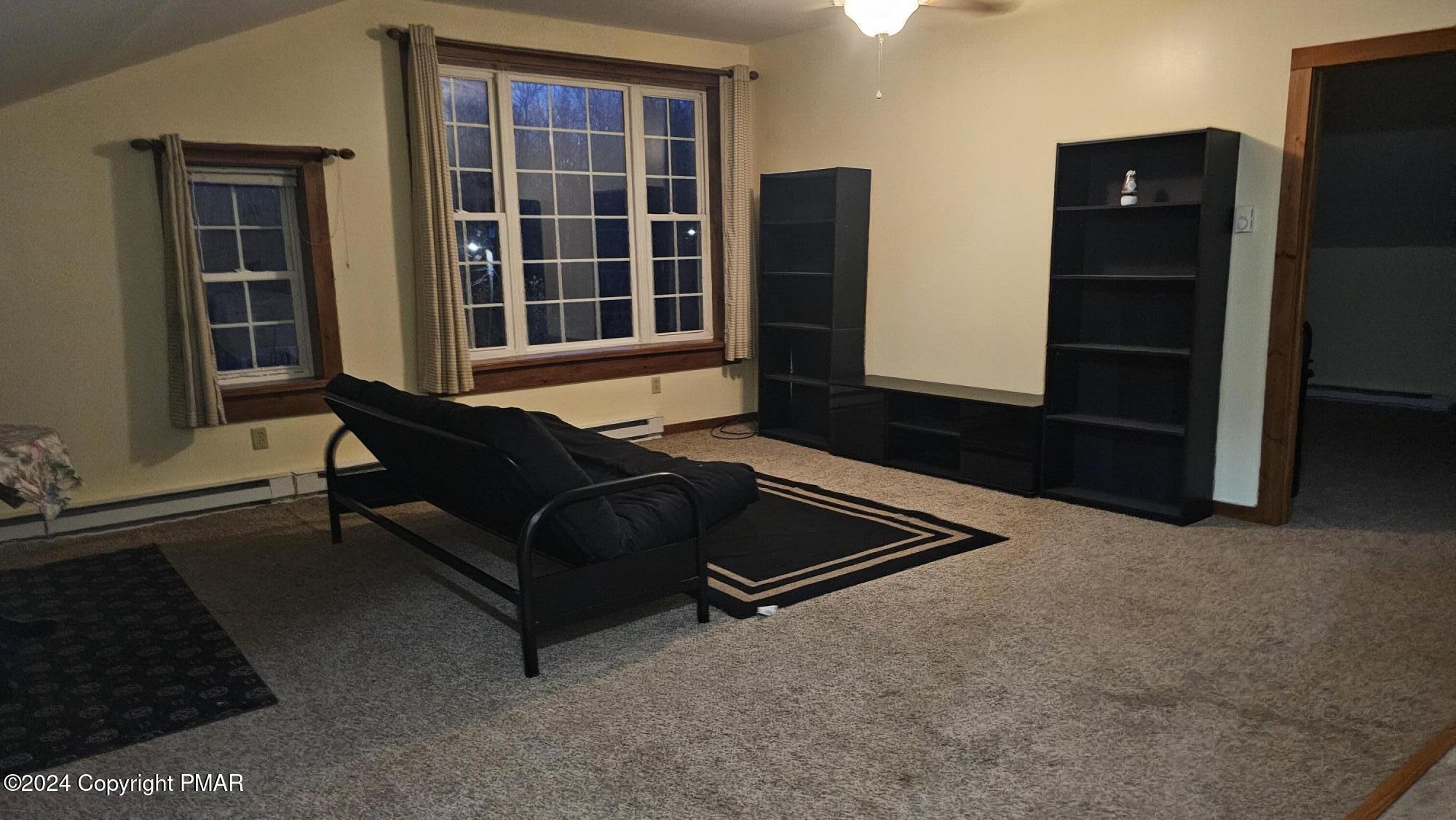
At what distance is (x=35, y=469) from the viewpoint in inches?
129

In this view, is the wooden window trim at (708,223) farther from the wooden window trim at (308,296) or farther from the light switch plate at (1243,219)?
the light switch plate at (1243,219)

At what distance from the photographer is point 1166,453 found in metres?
4.84

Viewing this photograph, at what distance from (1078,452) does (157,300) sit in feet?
16.2

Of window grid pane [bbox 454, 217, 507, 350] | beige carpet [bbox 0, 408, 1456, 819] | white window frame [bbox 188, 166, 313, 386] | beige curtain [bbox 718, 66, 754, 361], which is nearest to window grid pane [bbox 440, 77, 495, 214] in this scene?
window grid pane [bbox 454, 217, 507, 350]

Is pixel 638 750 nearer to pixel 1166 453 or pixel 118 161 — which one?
pixel 1166 453

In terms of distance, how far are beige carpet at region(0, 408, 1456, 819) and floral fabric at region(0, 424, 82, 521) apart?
705 mm

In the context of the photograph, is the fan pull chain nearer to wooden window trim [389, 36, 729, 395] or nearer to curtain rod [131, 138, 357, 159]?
wooden window trim [389, 36, 729, 395]

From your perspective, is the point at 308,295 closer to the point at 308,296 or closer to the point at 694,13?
the point at 308,296

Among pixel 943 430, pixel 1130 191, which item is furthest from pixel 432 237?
pixel 1130 191

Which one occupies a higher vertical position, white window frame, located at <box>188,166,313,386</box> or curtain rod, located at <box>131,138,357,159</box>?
curtain rod, located at <box>131,138,357,159</box>

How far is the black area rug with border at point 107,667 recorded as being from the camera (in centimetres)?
271

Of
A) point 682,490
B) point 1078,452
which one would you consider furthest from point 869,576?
point 1078,452

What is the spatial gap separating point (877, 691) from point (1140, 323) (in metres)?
2.93

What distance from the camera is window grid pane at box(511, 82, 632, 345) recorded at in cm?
605
